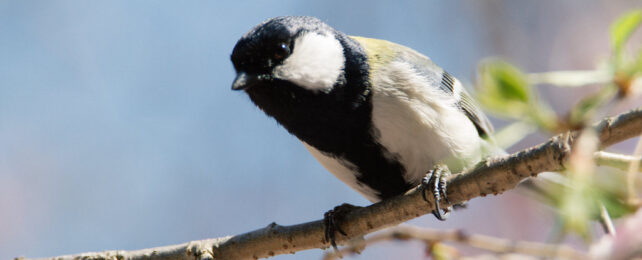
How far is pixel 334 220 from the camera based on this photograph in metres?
1.71

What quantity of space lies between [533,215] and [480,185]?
4.66ft

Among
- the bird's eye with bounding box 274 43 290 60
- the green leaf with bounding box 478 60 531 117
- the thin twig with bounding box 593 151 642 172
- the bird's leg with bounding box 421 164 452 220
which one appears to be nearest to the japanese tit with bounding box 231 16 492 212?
the bird's eye with bounding box 274 43 290 60

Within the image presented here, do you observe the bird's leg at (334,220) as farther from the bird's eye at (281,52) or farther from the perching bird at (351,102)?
the bird's eye at (281,52)

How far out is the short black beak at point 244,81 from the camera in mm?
1674

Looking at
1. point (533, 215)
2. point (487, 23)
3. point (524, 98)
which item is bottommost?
point (524, 98)

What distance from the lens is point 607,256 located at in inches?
16.7

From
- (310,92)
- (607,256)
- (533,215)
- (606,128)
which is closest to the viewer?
(607,256)

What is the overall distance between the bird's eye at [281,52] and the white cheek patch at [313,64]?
16mm

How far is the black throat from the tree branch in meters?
0.20

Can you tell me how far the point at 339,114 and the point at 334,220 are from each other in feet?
1.00

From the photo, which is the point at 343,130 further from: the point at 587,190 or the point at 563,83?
the point at 587,190

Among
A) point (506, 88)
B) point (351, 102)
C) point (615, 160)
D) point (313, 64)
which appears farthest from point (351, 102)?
point (506, 88)

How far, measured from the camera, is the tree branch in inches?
47.3

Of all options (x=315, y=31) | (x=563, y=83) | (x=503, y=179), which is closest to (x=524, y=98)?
(x=563, y=83)
